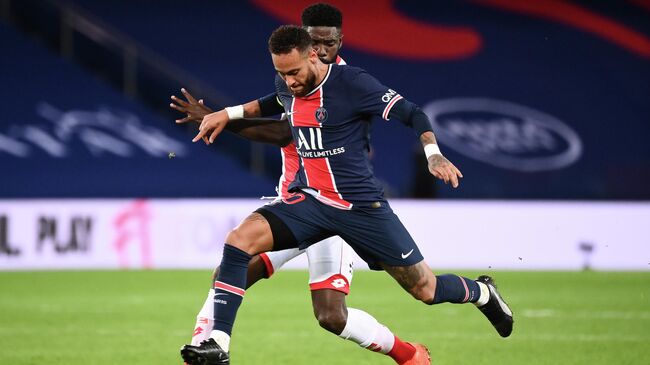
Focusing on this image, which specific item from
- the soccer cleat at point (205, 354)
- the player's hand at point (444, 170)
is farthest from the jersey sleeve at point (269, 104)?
the soccer cleat at point (205, 354)

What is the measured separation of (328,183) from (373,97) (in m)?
0.51

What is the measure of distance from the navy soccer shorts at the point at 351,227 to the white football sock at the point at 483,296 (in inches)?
31.4

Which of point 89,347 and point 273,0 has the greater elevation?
point 273,0

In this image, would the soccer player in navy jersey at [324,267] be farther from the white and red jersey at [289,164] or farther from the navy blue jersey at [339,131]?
the navy blue jersey at [339,131]

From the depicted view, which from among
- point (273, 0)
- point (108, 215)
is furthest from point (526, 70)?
point (108, 215)

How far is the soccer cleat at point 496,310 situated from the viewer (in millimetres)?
6867

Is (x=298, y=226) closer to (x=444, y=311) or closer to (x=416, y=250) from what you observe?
(x=416, y=250)

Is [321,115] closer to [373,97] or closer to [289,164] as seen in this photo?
[373,97]

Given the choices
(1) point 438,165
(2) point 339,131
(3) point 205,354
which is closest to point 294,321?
(2) point 339,131

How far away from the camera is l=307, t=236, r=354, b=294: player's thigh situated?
6.49 metres

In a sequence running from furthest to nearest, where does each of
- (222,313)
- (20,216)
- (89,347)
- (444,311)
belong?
1. (20,216)
2. (444,311)
3. (89,347)
4. (222,313)

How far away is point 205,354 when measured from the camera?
5.49 meters

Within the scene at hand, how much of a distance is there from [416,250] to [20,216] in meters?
9.78

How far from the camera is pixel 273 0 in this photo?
20.5 meters
